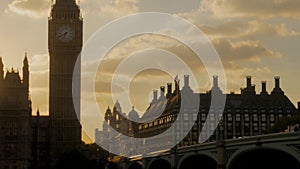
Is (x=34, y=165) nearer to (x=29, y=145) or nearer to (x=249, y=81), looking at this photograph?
(x=29, y=145)

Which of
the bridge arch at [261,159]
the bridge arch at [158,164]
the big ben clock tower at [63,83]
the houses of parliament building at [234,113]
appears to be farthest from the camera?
the houses of parliament building at [234,113]

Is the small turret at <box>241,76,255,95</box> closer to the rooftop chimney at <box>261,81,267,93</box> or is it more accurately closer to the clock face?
the rooftop chimney at <box>261,81,267,93</box>

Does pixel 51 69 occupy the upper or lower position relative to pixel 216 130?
upper

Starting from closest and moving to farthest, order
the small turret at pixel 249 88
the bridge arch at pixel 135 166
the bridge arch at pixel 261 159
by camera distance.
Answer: the bridge arch at pixel 261 159
the bridge arch at pixel 135 166
the small turret at pixel 249 88

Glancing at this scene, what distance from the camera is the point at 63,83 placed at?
12938 cm

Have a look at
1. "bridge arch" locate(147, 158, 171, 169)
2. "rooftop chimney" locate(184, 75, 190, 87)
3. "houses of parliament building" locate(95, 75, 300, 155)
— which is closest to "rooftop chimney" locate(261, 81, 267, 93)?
"houses of parliament building" locate(95, 75, 300, 155)

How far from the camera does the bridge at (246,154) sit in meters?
51.5

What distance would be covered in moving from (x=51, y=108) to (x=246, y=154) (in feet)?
232

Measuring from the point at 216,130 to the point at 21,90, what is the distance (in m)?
34.6

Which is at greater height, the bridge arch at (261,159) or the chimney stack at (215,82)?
the chimney stack at (215,82)

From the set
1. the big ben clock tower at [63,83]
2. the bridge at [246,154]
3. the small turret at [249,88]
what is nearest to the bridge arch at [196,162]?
the bridge at [246,154]

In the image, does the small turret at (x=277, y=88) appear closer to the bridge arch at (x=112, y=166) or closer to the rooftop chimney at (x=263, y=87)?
the rooftop chimney at (x=263, y=87)

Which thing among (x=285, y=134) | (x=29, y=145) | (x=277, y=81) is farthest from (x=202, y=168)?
(x=277, y=81)

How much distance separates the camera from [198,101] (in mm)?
137250
